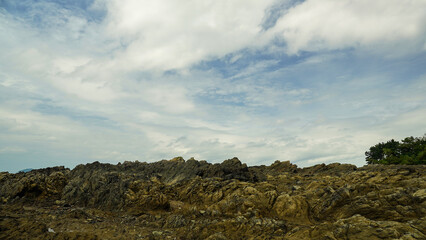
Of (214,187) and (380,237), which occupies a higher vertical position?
(214,187)

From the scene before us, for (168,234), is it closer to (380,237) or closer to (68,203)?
(380,237)

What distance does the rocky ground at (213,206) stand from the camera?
11.8 meters

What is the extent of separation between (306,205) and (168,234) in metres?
8.97

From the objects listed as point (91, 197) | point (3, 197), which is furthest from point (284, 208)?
point (3, 197)

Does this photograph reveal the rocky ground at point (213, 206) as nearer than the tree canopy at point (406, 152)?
Yes

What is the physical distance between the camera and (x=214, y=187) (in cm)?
2041

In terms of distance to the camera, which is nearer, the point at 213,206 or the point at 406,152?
the point at 213,206

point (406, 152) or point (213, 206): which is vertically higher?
point (406, 152)

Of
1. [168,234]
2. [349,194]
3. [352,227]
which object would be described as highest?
[349,194]

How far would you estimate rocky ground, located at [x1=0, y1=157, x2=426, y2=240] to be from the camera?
1175cm

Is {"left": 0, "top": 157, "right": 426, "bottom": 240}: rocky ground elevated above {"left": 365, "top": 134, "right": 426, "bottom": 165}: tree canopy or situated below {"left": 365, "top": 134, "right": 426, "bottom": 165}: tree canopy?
below

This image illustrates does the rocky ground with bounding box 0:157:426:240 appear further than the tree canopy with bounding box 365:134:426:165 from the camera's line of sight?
No

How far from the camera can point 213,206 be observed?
17.2 m

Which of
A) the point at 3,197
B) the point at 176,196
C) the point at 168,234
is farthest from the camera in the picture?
the point at 3,197
